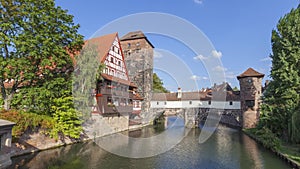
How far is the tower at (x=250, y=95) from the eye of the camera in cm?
2617

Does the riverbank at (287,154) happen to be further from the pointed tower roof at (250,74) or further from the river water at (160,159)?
the pointed tower roof at (250,74)

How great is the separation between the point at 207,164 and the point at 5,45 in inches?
613

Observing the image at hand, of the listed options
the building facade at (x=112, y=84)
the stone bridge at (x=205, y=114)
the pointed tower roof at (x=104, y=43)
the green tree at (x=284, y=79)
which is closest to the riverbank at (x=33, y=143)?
the building facade at (x=112, y=84)

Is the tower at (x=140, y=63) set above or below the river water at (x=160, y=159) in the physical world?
above


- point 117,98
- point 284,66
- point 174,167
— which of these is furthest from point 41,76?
point 284,66

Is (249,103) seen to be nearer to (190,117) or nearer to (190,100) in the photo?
(190,117)

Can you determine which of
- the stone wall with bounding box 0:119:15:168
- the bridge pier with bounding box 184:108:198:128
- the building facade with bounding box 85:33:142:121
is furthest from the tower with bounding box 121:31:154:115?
the stone wall with bounding box 0:119:15:168

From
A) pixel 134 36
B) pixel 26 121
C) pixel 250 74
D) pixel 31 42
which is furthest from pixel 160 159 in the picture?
pixel 134 36

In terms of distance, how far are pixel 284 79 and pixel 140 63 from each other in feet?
74.0

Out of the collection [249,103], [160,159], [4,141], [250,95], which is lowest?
[160,159]

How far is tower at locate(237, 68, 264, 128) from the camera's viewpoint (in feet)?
85.9

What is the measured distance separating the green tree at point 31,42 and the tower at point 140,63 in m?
19.5

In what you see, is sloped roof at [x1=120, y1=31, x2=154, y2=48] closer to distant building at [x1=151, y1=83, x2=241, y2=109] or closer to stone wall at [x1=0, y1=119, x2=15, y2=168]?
distant building at [x1=151, y1=83, x2=241, y2=109]

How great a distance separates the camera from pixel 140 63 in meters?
33.9
